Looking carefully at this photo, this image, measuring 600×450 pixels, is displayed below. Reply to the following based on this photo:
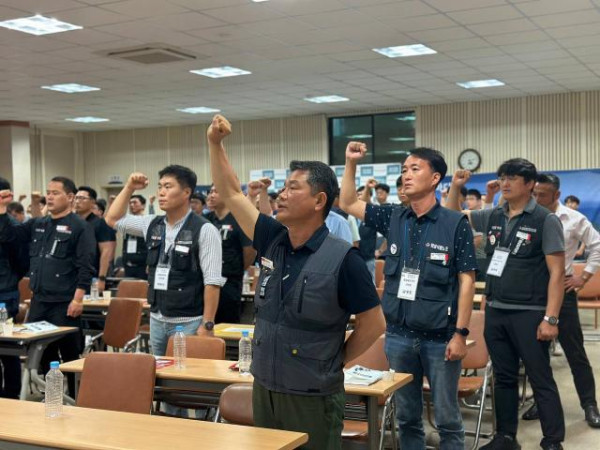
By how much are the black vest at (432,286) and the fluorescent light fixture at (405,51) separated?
629 centimetres

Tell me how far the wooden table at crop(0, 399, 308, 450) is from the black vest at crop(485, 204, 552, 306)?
226cm

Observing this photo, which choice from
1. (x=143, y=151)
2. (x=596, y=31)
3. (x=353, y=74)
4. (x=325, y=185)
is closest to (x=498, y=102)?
(x=353, y=74)

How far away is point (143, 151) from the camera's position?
18.0m

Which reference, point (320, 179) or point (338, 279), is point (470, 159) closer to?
point (320, 179)

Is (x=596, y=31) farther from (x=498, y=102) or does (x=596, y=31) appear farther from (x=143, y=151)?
(x=143, y=151)

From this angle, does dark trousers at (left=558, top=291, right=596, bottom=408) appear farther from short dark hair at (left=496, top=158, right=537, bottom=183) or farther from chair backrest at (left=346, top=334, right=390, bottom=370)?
chair backrest at (left=346, top=334, right=390, bottom=370)

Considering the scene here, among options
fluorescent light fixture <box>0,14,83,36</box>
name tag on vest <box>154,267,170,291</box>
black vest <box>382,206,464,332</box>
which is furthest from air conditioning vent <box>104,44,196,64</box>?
black vest <box>382,206,464,332</box>

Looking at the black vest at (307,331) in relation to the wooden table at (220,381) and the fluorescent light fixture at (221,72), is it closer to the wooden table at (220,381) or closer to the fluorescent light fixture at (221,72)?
the wooden table at (220,381)

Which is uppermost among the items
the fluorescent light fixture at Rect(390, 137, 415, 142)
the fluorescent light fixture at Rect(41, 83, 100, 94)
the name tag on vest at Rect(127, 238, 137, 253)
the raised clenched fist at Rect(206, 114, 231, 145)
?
the fluorescent light fixture at Rect(41, 83, 100, 94)

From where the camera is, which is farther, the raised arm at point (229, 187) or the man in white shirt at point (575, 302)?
Result: the man in white shirt at point (575, 302)

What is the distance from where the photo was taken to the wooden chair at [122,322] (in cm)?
592

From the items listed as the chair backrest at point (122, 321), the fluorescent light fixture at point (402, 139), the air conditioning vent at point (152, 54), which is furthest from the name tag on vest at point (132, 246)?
the fluorescent light fixture at point (402, 139)

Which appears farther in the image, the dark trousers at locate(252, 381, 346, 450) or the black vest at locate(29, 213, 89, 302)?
the black vest at locate(29, 213, 89, 302)

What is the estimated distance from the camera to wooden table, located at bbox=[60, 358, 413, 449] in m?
3.48
